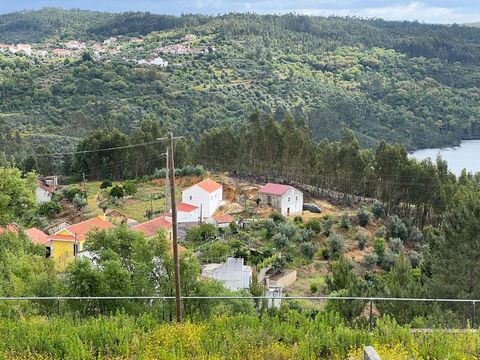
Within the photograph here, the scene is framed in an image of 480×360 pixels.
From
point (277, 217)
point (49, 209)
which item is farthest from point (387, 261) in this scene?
point (49, 209)

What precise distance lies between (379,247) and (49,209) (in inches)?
668

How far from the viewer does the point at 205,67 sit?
305 ft

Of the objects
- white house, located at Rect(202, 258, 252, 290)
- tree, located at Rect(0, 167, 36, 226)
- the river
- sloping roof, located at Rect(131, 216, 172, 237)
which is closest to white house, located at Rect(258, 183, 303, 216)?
sloping roof, located at Rect(131, 216, 172, 237)

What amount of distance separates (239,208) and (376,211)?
8.28m

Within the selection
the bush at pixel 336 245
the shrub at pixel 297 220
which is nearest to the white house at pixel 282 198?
the shrub at pixel 297 220

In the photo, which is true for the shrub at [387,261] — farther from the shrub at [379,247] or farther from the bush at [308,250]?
the bush at [308,250]

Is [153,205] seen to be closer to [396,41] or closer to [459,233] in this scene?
[459,233]

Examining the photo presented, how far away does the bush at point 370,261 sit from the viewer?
88.4ft

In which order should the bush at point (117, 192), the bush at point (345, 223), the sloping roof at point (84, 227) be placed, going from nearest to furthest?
1. the sloping roof at point (84, 227)
2. the bush at point (345, 223)
3. the bush at point (117, 192)

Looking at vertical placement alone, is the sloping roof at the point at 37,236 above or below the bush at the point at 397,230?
above

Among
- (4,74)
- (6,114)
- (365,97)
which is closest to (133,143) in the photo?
(6,114)

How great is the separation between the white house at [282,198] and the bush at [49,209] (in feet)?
36.4

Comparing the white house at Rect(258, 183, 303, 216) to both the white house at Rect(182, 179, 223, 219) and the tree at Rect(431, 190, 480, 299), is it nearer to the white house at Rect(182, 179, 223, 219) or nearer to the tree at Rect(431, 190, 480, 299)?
the white house at Rect(182, 179, 223, 219)

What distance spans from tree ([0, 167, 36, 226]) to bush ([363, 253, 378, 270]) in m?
15.2
